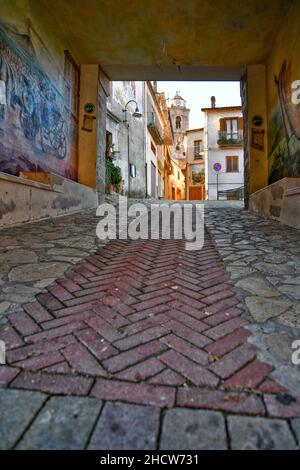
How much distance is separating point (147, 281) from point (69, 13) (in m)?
6.05

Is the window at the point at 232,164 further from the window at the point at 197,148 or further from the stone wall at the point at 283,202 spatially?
the stone wall at the point at 283,202

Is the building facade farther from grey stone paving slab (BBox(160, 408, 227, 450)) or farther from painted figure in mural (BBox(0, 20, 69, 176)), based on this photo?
grey stone paving slab (BBox(160, 408, 227, 450))

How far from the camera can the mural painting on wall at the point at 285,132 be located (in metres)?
5.00

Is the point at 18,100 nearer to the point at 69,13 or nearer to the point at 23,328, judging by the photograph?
the point at 69,13

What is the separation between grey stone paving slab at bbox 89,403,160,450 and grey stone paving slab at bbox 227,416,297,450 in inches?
9.8

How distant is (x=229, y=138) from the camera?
2398cm

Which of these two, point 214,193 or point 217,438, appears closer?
point 217,438

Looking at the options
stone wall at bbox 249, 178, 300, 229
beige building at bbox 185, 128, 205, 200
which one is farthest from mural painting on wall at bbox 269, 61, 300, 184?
beige building at bbox 185, 128, 205, 200

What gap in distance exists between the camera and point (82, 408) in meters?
0.99

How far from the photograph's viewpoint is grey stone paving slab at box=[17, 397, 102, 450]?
33.8 inches

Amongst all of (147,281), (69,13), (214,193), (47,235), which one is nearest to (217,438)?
(147,281)

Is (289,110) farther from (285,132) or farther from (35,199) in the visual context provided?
(35,199)

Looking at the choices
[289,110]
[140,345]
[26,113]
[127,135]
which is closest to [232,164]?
[127,135]

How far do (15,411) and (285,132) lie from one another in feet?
20.0
